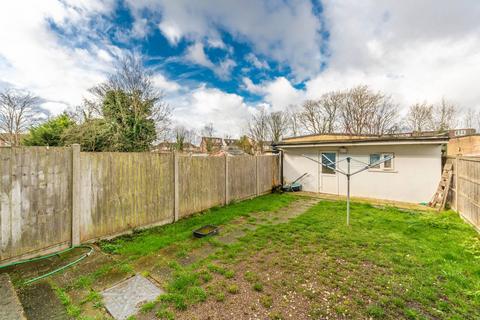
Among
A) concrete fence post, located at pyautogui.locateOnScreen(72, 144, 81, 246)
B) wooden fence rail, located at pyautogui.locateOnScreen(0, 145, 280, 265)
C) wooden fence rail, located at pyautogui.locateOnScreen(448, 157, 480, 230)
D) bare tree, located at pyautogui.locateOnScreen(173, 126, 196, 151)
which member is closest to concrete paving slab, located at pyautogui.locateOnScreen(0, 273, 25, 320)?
wooden fence rail, located at pyautogui.locateOnScreen(0, 145, 280, 265)

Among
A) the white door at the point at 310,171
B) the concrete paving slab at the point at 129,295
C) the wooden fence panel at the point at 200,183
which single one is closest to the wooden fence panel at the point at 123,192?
the wooden fence panel at the point at 200,183

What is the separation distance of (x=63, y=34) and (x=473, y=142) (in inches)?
868

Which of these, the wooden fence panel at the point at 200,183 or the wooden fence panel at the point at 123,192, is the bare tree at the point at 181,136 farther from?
the wooden fence panel at the point at 123,192

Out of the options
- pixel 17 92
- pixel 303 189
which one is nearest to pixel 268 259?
pixel 303 189

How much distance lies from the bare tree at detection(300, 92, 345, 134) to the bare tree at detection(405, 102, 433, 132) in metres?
6.97

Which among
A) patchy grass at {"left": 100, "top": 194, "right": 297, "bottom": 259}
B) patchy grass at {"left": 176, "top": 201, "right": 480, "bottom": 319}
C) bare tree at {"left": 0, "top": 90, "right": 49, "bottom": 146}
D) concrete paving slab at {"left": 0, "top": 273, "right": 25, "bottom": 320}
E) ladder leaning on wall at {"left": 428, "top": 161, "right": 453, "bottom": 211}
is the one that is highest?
bare tree at {"left": 0, "top": 90, "right": 49, "bottom": 146}

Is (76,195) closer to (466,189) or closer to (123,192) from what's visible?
(123,192)

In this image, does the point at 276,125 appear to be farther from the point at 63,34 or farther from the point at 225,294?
the point at 225,294

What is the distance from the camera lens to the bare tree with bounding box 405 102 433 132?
2041 centimetres

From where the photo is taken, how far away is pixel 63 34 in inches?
247

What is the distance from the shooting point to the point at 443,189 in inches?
266

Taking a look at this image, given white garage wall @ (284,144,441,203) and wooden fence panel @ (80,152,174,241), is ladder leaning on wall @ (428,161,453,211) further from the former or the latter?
wooden fence panel @ (80,152,174,241)

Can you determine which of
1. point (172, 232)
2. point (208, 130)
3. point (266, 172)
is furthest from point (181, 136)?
point (172, 232)

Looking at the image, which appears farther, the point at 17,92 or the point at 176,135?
the point at 176,135
